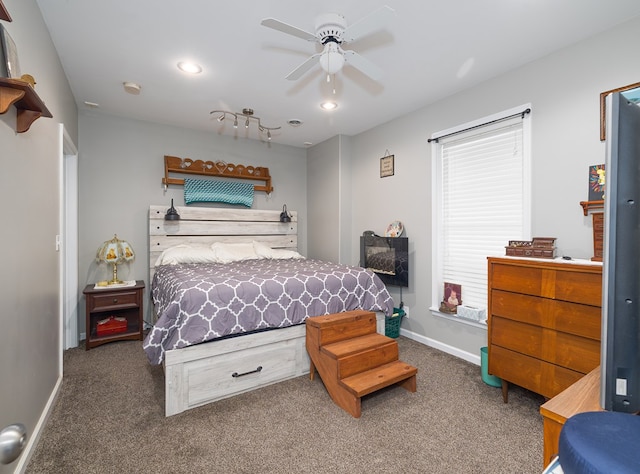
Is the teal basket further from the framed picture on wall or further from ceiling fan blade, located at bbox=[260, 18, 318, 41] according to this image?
ceiling fan blade, located at bbox=[260, 18, 318, 41]

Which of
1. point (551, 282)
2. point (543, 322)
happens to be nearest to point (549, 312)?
point (543, 322)

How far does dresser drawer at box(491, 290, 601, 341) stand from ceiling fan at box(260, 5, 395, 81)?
182 cm

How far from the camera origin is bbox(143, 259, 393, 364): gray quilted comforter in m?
2.20

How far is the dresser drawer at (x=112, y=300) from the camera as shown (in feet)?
10.9

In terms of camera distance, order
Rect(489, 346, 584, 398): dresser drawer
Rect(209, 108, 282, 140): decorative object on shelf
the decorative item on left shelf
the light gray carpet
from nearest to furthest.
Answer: the light gray carpet < Rect(489, 346, 584, 398): dresser drawer < the decorative item on left shelf < Rect(209, 108, 282, 140): decorative object on shelf

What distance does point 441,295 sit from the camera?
3352 millimetres

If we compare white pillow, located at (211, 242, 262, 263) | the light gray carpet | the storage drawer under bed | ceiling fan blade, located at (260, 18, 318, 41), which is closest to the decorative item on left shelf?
the light gray carpet

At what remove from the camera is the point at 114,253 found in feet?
11.5

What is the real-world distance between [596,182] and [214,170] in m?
3.92

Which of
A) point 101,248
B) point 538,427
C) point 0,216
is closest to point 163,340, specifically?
point 0,216

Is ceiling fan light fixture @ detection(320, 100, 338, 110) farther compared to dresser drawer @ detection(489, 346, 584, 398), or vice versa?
ceiling fan light fixture @ detection(320, 100, 338, 110)

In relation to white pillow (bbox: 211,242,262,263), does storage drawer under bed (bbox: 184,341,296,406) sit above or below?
below

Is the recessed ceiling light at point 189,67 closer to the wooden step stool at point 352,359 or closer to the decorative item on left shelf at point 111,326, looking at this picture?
the wooden step stool at point 352,359

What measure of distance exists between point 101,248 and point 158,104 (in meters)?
1.72
